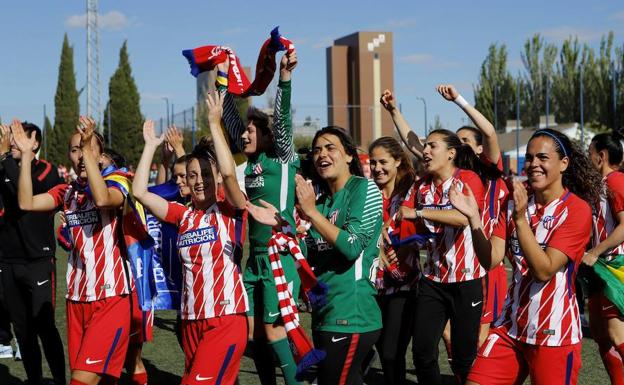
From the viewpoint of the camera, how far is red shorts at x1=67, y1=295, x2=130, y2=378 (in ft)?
15.5

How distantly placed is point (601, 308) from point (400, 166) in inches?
70.8

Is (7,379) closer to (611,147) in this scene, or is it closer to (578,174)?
(578,174)

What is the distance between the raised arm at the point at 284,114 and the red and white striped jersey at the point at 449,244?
1.00 meters

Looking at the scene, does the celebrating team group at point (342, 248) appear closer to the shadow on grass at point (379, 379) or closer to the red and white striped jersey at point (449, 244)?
the red and white striped jersey at point (449, 244)

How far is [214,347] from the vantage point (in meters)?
4.22

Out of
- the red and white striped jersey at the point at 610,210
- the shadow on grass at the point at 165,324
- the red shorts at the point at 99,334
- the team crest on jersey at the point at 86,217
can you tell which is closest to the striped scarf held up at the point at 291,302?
the red shorts at the point at 99,334

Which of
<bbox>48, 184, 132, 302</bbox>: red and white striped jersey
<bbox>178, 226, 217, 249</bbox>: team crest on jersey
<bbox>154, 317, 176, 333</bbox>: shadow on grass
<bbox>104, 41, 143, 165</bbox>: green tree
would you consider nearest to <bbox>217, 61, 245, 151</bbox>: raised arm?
<bbox>48, 184, 132, 302</bbox>: red and white striped jersey

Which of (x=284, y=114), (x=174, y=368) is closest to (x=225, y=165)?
(x=284, y=114)

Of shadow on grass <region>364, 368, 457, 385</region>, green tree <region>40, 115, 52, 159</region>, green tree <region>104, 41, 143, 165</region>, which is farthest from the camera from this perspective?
green tree <region>40, 115, 52, 159</region>

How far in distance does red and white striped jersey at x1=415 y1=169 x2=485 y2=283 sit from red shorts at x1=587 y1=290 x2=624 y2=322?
31.3 inches

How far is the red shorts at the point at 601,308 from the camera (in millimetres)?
5336

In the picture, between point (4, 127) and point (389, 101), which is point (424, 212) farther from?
point (4, 127)

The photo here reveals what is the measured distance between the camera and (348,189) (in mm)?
4219

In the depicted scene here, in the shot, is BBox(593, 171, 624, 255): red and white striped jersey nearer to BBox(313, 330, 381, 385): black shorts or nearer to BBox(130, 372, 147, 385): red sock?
BBox(313, 330, 381, 385): black shorts
